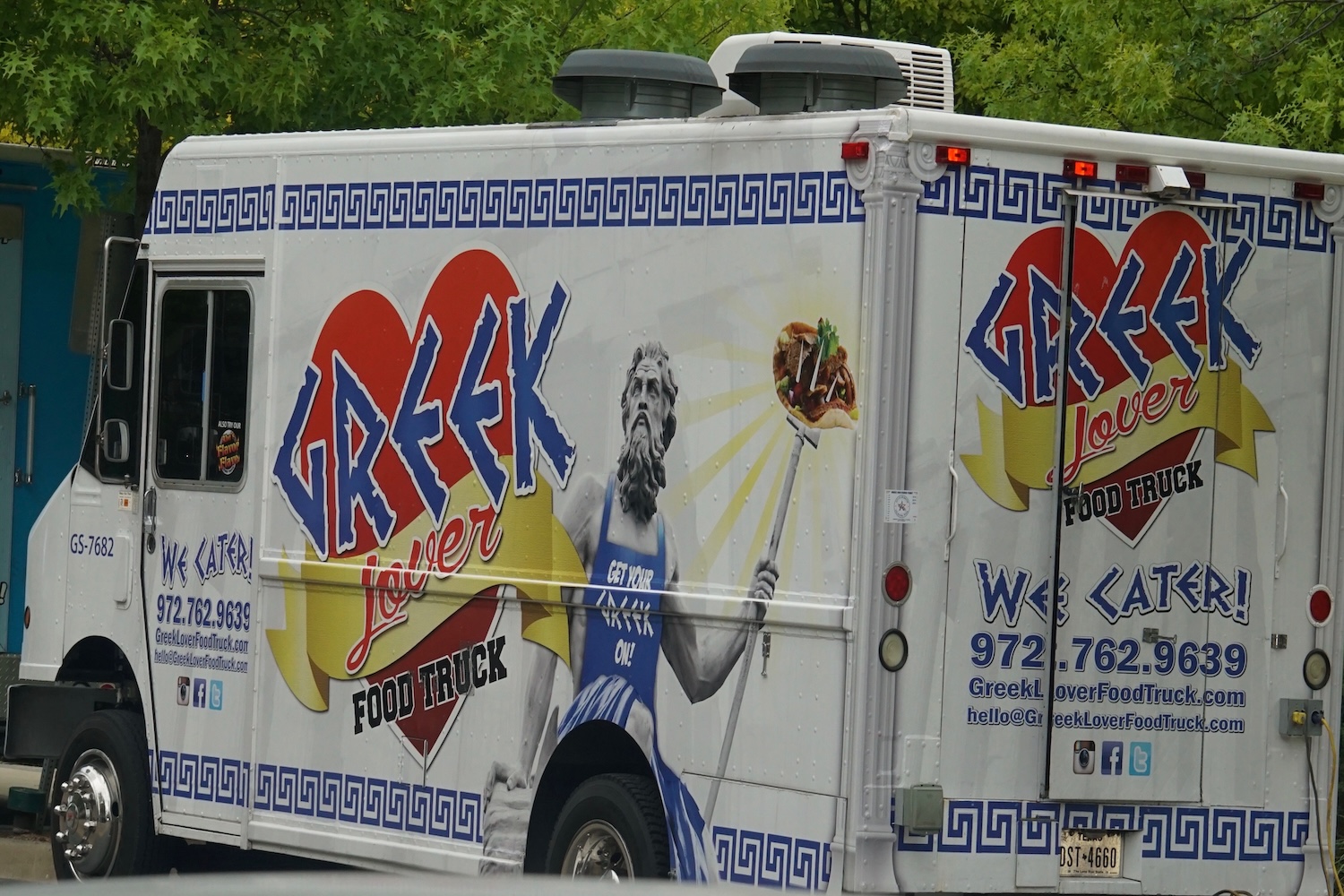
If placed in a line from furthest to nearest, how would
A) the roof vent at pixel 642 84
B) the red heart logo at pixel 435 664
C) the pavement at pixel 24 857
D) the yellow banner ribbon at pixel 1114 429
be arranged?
the pavement at pixel 24 857 → the roof vent at pixel 642 84 → the red heart logo at pixel 435 664 → the yellow banner ribbon at pixel 1114 429

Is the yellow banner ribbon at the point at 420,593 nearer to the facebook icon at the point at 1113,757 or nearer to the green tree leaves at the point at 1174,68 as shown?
the facebook icon at the point at 1113,757

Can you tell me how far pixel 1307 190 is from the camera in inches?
314

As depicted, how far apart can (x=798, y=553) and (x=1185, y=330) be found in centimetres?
155

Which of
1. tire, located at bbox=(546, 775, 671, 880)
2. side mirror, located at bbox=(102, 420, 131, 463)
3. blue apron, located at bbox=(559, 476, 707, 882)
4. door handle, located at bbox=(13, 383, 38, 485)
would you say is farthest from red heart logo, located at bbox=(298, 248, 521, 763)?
door handle, located at bbox=(13, 383, 38, 485)

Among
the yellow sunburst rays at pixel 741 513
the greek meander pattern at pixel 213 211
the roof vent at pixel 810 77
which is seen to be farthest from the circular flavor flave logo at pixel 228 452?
the roof vent at pixel 810 77

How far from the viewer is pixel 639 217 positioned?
7988 millimetres

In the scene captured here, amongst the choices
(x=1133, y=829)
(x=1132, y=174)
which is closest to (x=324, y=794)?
(x=1133, y=829)

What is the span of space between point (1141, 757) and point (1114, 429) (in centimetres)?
109

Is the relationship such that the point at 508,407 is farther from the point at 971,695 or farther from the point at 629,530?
the point at 971,695

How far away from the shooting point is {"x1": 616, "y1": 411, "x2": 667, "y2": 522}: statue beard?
7.84 m

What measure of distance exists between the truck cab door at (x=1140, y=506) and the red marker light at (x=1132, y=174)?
75 mm

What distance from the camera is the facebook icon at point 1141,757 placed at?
24.6 ft

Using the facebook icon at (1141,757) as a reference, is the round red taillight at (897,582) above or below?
above

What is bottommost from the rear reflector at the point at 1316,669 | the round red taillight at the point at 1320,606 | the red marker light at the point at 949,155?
the rear reflector at the point at 1316,669
